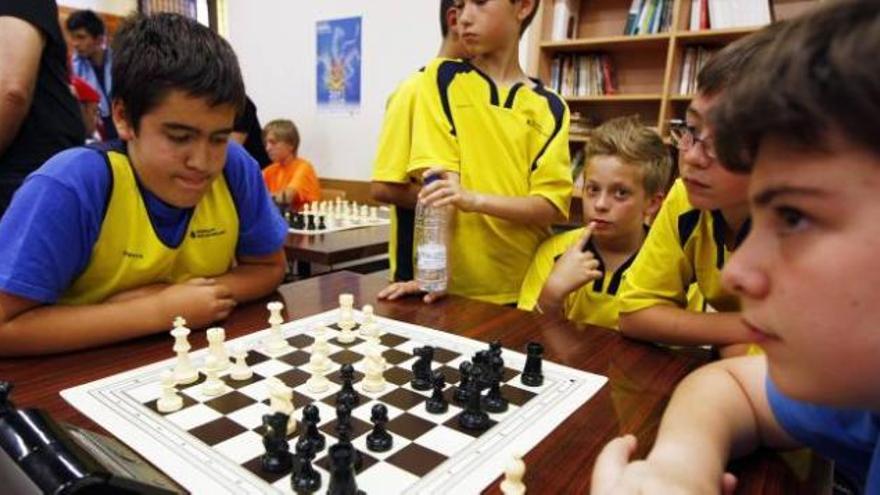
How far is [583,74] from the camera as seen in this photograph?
3484 millimetres

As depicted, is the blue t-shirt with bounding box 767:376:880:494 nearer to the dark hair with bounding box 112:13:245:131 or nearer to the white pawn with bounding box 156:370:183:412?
the white pawn with bounding box 156:370:183:412

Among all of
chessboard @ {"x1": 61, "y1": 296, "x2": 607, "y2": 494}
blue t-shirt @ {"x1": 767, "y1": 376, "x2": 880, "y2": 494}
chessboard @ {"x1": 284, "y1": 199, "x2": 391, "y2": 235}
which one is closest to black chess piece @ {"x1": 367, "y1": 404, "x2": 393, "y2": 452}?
chessboard @ {"x1": 61, "y1": 296, "x2": 607, "y2": 494}

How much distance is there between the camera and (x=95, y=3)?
485 centimetres

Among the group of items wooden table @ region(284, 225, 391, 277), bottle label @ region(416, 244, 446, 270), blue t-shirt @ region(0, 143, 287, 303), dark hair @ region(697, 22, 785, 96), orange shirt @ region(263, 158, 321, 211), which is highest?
dark hair @ region(697, 22, 785, 96)

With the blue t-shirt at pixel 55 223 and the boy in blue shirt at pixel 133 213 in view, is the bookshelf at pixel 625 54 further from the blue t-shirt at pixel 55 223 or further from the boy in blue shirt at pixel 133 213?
the blue t-shirt at pixel 55 223

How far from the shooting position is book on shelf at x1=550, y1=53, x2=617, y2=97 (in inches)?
135

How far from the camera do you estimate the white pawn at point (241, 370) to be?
2.90 ft

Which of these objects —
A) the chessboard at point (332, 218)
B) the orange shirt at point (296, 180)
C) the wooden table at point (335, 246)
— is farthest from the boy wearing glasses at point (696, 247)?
the orange shirt at point (296, 180)

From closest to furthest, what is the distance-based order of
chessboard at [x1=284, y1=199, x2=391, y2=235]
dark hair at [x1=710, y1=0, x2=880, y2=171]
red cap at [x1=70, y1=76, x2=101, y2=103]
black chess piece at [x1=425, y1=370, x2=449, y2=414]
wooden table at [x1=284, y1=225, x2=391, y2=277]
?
dark hair at [x1=710, y1=0, x2=880, y2=171], black chess piece at [x1=425, y1=370, x2=449, y2=414], wooden table at [x1=284, y1=225, x2=391, y2=277], chessboard at [x1=284, y1=199, x2=391, y2=235], red cap at [x1=70, y1=76, x2=101, y2=103]

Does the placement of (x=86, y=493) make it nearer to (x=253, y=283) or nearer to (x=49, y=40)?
(x=253, y=283)

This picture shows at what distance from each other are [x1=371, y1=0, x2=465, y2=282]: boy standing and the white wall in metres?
2.61

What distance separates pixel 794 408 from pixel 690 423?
155 millimetres

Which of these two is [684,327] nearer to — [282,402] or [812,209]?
[812,209]

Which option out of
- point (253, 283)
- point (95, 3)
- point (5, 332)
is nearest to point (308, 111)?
point (95, 3)
